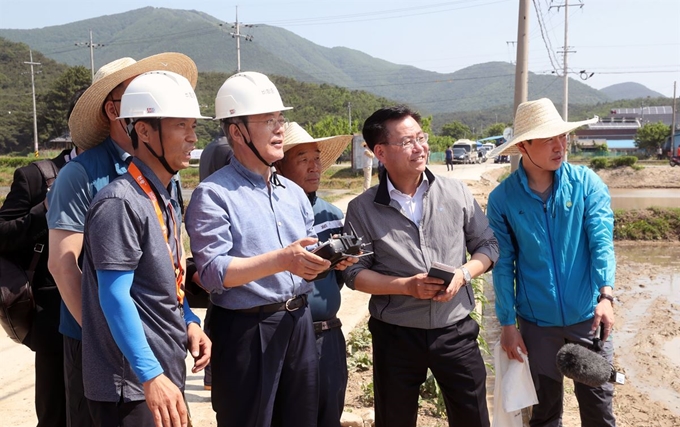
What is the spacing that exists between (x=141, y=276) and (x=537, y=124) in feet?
7.71

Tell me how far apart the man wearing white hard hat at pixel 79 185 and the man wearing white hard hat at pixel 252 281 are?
1.28ft

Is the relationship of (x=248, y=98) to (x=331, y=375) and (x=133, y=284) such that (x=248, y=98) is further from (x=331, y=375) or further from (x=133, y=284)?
(x=331, y=375)

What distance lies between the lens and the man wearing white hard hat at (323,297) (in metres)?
3.23

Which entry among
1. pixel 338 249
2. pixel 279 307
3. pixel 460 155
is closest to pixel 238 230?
pixel 279 307

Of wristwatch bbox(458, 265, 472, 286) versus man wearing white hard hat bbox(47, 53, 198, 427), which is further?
wristwatch bbox(458, 265, 472, 286)

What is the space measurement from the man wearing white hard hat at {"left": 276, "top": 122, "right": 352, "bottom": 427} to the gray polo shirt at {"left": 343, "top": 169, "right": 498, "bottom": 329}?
15 cm

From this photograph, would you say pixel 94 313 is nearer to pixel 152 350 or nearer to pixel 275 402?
pixel 152 350

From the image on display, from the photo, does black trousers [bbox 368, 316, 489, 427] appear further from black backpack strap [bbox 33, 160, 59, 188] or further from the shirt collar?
black backpack strap [bbox 33, 160, 59, 188]

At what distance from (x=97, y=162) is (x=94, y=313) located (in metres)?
0.68

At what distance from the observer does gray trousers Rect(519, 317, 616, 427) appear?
3432 mm

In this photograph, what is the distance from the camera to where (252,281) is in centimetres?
272

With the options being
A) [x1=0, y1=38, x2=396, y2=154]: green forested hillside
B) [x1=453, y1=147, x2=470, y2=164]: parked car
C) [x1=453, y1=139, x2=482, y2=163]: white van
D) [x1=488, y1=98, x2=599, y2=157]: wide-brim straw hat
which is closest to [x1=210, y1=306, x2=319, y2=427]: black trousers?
[x1=488, y1=98, x2=599, y2=157]: wide-brim straw hat

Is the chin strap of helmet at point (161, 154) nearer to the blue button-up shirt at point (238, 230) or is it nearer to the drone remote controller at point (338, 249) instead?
the blue button-up shirt at point (238, 230)

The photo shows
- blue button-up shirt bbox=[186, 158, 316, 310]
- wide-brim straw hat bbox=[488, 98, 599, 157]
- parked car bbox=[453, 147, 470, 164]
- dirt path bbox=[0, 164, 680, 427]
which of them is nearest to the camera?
blue button-up shirt bbox=[186, 158, 316, 310]
